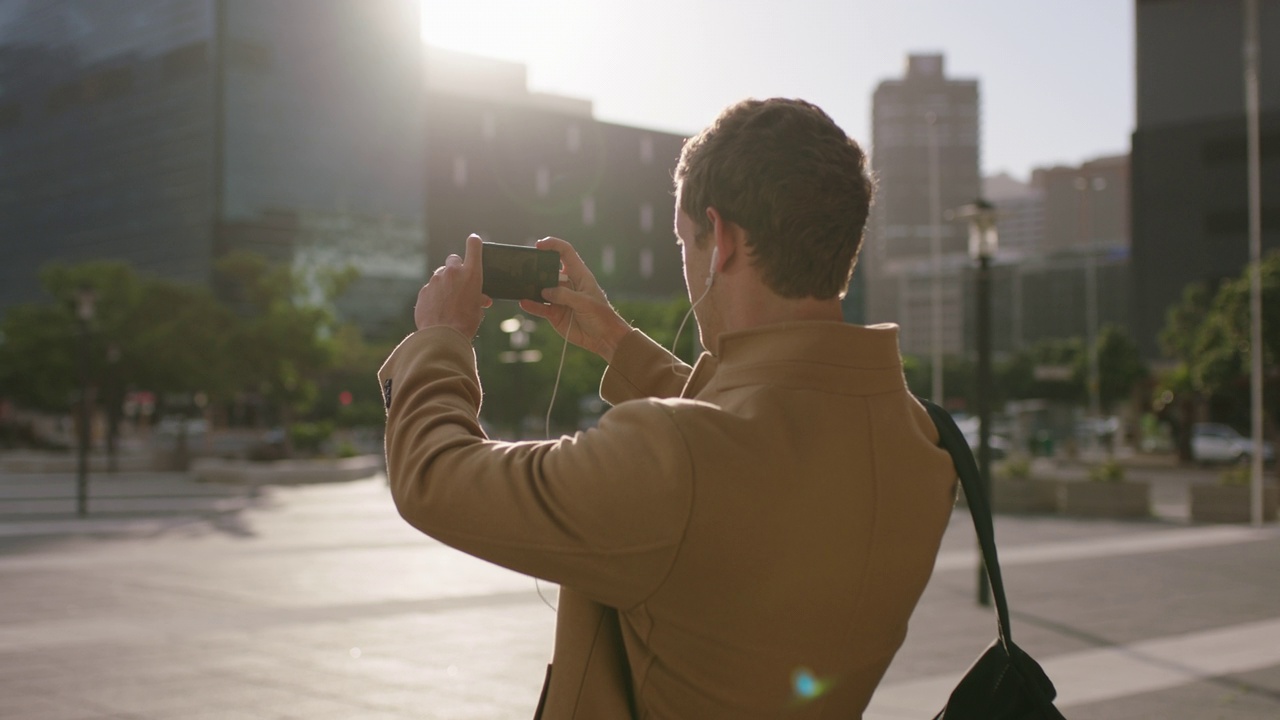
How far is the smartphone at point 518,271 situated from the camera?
5.93 feet

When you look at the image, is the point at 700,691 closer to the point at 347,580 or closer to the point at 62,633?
the point at 62,633

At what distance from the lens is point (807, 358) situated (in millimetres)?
1534

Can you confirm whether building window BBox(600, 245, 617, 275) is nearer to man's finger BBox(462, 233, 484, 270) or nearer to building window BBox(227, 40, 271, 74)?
building window BBox(227, 40, 271, 74)

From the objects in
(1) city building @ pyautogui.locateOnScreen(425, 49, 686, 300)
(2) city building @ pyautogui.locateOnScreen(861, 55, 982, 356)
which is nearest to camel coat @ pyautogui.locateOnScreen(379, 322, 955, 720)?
(1) city building @ pyautogui.locateOnScreen(425, 49, 686, 300)

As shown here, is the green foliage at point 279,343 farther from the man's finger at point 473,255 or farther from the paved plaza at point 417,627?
the man's finger at point 473,255

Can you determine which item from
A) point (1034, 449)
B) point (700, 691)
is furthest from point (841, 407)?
point (1034, 449)

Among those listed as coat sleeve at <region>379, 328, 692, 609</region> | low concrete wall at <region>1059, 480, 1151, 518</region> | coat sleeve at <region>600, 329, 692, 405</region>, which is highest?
coat sleeve at <region>600, 329, 692, 405</region>

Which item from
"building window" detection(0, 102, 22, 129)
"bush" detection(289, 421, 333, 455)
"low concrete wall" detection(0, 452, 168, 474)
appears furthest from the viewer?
"building window" detection(0, 102, 22, 129)

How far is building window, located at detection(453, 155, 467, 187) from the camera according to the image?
82312 mm

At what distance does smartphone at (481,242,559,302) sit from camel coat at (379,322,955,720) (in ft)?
0.57

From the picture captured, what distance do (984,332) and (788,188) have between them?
33.4ft

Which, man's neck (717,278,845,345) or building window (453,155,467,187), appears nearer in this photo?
man's neck (717,278,845,345)

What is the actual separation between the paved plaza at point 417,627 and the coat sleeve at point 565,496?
5066 millimetres

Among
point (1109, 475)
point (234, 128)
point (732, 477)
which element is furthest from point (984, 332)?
point (234, 128)
